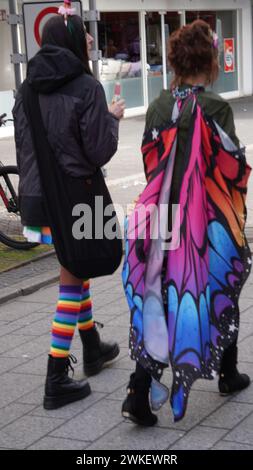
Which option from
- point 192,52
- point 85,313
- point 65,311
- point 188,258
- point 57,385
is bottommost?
point 57,385

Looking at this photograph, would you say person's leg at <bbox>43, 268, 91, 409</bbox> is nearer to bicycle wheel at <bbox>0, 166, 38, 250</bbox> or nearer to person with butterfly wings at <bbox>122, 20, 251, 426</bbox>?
person with butterfly wings at <bbox>122, 20, 251, 426</bbox>

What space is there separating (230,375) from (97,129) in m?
1.36

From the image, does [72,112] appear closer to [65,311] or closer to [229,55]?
[65,311]

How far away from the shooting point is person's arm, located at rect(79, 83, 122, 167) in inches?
164

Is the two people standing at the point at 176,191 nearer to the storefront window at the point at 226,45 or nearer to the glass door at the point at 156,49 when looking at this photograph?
the glass door at the point at 156,49

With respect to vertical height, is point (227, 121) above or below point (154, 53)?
above

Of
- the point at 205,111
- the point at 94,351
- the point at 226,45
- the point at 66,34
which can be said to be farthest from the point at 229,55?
the point at 205,111

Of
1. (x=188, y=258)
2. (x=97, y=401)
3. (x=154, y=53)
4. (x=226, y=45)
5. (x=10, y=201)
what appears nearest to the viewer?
(x=188, y=258)

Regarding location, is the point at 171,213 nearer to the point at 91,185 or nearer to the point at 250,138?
the point at 91,185

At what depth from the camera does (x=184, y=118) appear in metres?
3.88

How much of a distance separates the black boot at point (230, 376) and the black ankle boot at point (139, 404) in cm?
46

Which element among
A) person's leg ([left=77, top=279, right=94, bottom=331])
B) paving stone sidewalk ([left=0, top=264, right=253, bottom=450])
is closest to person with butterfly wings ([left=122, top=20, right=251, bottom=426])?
paving stone sidewalk ([left=0, top=264, right=253, bottom=450])

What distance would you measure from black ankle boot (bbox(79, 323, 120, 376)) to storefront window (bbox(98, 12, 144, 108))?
15.6 meters
